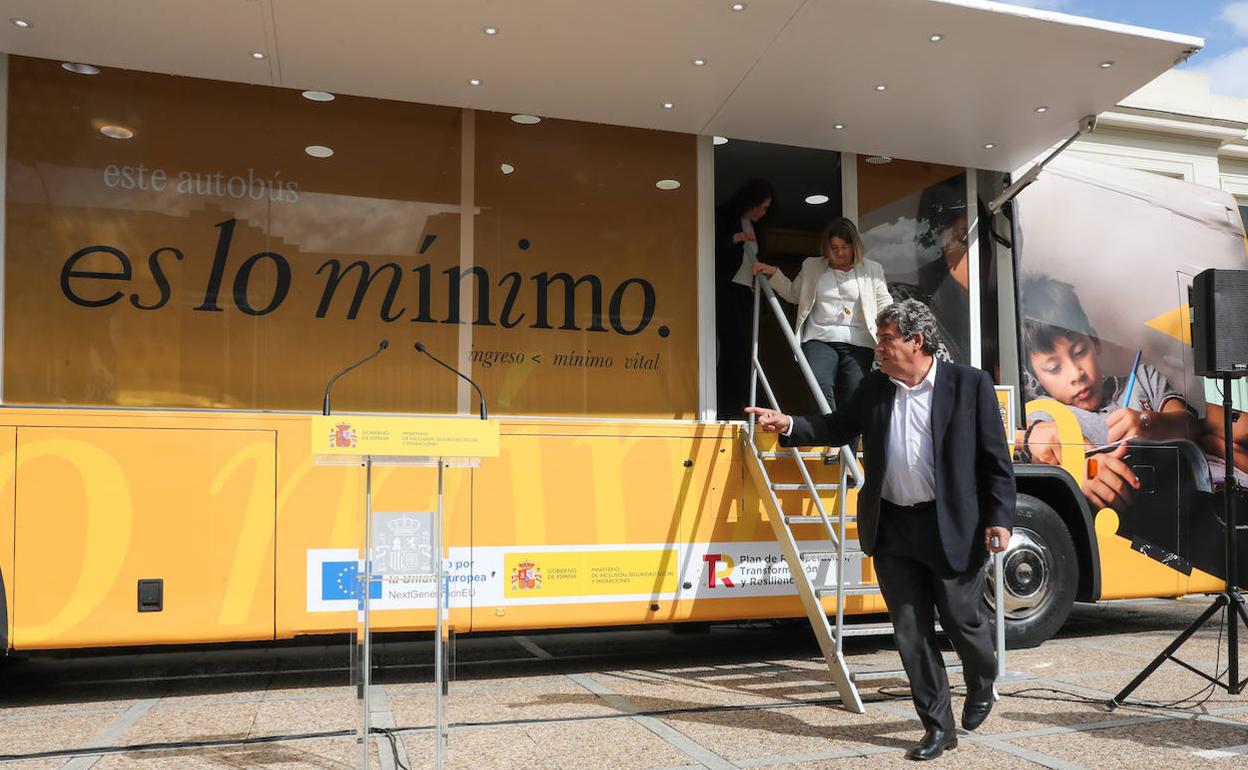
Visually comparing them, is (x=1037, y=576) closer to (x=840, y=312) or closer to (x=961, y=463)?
(x=840, y=312)

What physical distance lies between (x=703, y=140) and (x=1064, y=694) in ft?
12.6

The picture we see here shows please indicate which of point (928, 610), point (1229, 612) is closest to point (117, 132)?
point (928, 610)

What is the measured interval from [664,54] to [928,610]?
316cm

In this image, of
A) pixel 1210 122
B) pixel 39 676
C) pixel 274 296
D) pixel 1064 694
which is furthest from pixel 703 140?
pixel 1210 122

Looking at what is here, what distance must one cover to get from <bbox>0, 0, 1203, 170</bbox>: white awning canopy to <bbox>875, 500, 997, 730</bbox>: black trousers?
260 cm

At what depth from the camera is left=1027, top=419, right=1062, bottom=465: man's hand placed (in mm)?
6715

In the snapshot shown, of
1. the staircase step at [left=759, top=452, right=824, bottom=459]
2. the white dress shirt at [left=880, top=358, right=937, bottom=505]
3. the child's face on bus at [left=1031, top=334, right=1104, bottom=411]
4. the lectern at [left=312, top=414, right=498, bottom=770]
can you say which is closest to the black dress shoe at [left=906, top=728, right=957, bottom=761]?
the white dress shirt at [left=880, top=358, right=937, bottom=505]

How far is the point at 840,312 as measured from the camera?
251 inches

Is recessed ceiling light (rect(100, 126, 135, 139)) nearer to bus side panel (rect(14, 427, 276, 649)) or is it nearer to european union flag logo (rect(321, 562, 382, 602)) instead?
bus side panel (rect(14, 427, 276, 649))

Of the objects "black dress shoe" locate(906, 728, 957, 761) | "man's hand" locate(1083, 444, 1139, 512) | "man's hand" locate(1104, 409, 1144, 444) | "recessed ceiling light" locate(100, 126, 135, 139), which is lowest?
"black dress shoe" locate(906, 728, 957, 761)

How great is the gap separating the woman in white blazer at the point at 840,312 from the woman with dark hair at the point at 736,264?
21cm

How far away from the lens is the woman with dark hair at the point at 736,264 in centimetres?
665

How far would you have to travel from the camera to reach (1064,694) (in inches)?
206

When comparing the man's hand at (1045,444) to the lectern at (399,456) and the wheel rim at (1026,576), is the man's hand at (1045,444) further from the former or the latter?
the lectern at (399,456)
